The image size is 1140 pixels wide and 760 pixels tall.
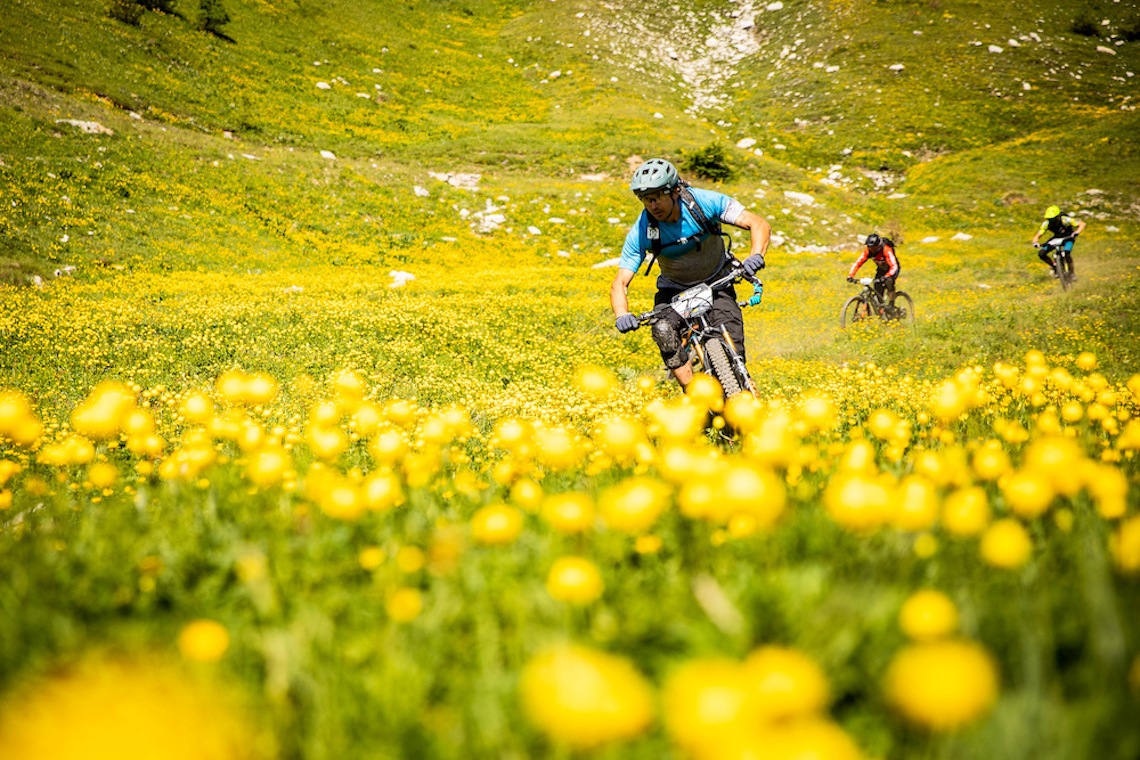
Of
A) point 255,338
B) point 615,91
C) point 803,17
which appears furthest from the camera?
point 803,17

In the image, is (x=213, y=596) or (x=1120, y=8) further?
(x=1120, y=8)

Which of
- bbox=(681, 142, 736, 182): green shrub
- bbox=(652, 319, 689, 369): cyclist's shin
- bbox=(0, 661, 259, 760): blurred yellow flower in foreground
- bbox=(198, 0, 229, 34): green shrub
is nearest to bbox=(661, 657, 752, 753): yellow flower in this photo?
bbox=(0, 661, 259, 760): blurred yellow flower in foreground

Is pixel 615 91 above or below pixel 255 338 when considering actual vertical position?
above

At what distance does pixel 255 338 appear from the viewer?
1090cm

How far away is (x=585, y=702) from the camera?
3.22 feet

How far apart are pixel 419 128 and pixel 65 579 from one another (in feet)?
133

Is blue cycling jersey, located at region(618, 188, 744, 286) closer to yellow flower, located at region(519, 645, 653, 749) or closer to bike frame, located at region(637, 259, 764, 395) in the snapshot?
bike frame, located at region(637, 259, 764, 395)

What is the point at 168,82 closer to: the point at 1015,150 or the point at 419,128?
the point at 419,128

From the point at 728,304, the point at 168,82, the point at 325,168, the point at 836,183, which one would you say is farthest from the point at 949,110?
the point at 168,82

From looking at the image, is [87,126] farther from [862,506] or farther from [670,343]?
[862,506]

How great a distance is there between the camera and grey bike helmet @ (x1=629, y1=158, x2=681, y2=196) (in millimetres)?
5832

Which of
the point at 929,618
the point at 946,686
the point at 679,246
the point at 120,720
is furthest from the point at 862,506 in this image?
the point at 679,246

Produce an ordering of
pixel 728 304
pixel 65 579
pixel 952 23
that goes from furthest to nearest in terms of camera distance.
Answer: pixel 952 23
pixel 728 304
pixel 65 579

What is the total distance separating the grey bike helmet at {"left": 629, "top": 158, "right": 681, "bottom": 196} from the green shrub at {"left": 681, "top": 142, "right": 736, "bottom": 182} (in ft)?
101
